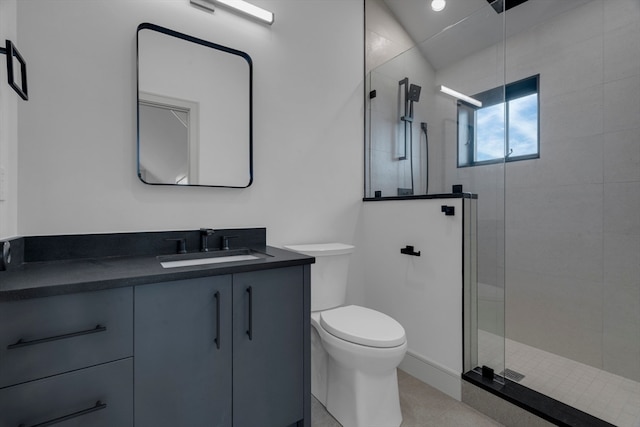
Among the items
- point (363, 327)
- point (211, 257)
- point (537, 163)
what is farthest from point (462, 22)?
point (211, 257)

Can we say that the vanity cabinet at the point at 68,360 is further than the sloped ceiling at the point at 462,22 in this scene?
No

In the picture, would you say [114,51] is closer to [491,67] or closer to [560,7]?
[491,67]

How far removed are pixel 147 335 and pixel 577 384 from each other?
2349mm

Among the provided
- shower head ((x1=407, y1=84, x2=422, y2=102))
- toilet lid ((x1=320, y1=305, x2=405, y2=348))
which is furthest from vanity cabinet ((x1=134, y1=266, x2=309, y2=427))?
shower head ((x1=407, y1=84, x2=422, y2=102))

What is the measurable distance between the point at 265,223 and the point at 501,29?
183 centimetres

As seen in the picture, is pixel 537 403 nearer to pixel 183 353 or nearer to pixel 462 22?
pixel 183 353

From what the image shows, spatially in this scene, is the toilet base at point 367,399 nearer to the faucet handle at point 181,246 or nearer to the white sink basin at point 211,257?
the white sink basin at point 211,257

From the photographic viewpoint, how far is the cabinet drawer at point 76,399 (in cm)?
85

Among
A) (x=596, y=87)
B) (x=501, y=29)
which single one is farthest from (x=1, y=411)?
(x=596, y=87)

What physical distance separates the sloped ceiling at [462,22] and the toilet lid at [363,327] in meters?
1.78

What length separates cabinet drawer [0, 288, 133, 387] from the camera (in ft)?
2.76

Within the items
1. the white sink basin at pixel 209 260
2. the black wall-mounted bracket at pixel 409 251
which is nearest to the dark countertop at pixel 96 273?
the white sink basin at pixel 209 260

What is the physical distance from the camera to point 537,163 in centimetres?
226

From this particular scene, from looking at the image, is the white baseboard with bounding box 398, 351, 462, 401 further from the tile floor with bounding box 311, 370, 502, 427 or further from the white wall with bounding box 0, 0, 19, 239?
the white wall with bounding box 0, 0, 19, 239
